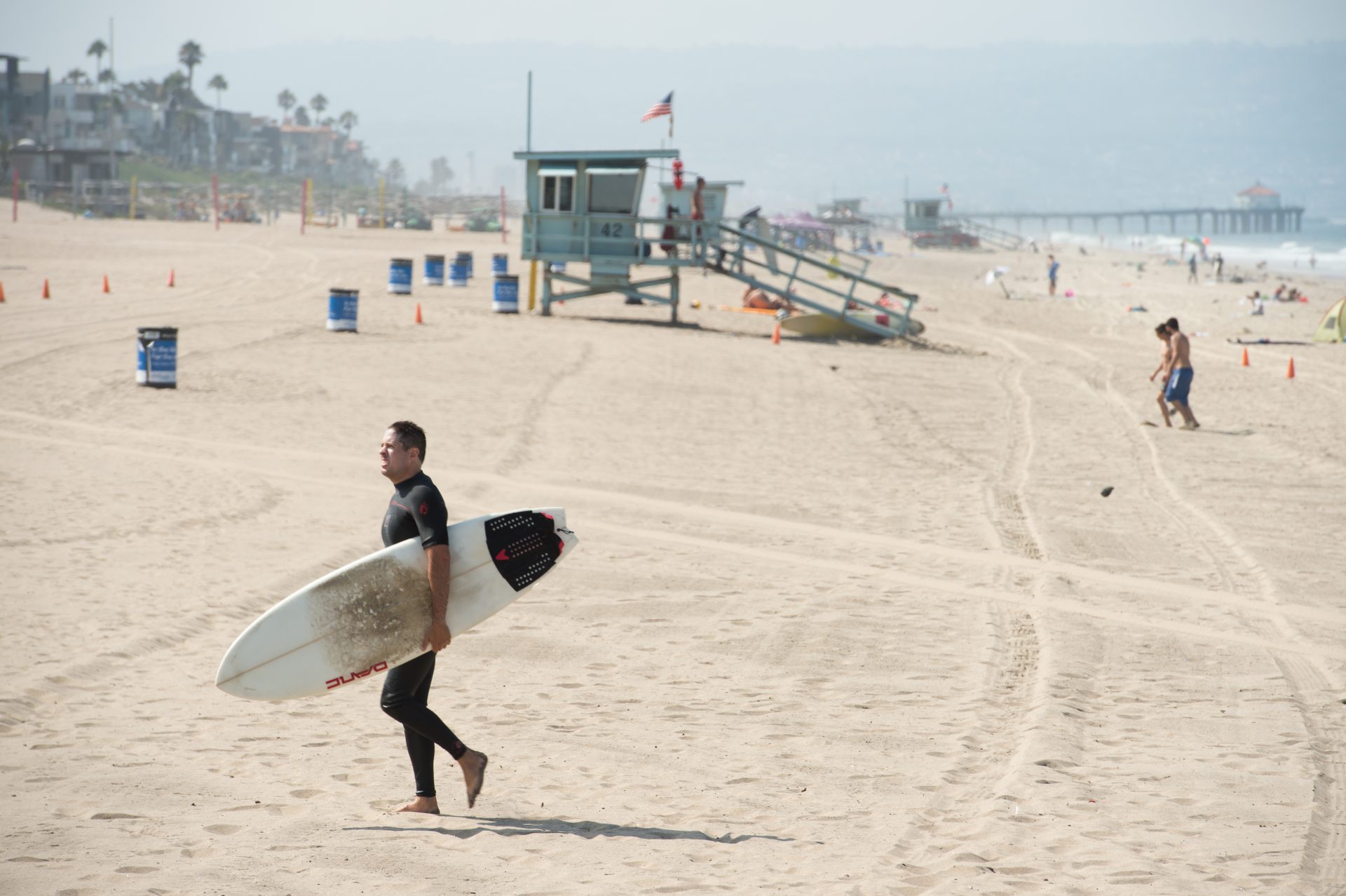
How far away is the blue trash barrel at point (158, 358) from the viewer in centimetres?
1595

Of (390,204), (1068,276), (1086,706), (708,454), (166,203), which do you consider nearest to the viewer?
(1086,706)

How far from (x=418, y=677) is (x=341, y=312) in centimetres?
1740

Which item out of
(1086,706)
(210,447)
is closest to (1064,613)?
(1086,706)

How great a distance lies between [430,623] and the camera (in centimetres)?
528

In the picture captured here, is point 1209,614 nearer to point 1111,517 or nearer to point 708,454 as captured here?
point 1111,517

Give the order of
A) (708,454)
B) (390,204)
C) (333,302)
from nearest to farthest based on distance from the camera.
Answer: (708,454), (333,302), (390,204)

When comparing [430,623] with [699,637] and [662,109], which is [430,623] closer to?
[699,637]

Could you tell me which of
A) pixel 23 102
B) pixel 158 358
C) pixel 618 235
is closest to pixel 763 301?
pixel 618 235

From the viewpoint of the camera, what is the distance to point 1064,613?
346 inches

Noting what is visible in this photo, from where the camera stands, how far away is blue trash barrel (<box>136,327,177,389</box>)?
15953 millimetres

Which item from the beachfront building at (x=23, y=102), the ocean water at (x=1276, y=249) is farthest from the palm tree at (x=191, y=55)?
the ocean water at (x=1276, y=249)

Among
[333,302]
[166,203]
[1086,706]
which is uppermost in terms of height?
[166,203]

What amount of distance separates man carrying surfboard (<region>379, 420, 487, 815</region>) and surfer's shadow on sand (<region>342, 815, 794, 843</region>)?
19 centimetres

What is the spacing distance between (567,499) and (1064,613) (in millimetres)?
5002
